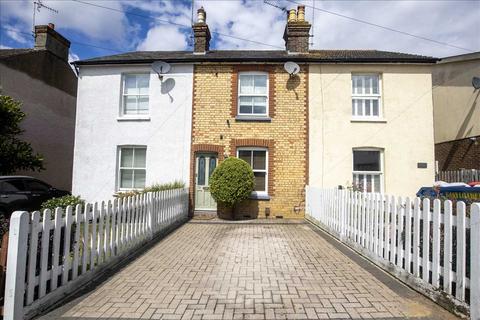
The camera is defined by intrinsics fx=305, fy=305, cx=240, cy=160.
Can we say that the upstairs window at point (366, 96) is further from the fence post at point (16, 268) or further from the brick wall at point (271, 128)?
the fence post at point (16, 268)

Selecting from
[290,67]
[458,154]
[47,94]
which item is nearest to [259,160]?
[290,67]

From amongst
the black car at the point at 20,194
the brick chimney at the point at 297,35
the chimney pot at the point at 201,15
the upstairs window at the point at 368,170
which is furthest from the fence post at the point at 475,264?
the chimney pot at the point at 201,15

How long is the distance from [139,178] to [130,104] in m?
3.10

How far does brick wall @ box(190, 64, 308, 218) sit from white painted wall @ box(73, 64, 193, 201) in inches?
20.9

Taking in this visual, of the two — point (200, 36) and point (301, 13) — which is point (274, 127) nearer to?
point (200, 36)

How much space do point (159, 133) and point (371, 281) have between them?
9.54 m

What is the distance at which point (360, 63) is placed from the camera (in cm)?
1188

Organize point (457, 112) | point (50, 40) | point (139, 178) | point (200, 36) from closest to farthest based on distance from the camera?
point (139, 178), point (200, 36), point (457, 112), point (50, 40)

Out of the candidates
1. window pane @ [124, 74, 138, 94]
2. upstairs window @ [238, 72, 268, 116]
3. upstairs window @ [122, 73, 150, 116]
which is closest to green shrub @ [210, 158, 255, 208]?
upstairs window @ [238, 72, 268, 116]

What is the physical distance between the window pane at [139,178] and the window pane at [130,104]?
2495 millimetres

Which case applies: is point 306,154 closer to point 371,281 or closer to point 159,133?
point 159,133

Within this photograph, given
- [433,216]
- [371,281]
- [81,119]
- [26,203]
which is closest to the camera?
[433,216]

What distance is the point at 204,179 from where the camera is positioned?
39.2 feet

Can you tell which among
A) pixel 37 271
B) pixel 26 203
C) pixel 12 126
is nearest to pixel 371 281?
pixel 37 271
